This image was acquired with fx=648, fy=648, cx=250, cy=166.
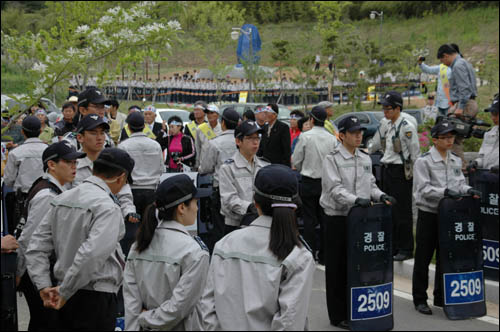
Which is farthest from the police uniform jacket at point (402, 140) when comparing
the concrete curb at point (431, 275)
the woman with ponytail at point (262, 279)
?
the woman with ponytail at point (262, 279)

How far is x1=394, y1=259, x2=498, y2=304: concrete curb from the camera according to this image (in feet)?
23.8

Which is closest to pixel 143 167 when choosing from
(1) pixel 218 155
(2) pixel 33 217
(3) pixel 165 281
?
Answer: (1) pixel 218 155

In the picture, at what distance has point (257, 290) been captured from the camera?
127 inches

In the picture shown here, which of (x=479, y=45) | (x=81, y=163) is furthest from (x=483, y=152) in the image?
(x=479, y=45)

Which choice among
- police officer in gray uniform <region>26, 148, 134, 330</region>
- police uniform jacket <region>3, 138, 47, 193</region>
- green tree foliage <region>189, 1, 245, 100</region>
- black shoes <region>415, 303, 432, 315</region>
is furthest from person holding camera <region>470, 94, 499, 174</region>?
green tree foliage <region>189, 1, 245, 100</region>

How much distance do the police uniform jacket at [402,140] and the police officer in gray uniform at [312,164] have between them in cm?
71

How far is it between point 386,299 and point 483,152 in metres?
2.17

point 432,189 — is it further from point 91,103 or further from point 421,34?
point 421,34

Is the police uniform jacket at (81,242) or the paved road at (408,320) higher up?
the police uniform jacket at (81,242)

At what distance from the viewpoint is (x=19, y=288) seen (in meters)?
4.82

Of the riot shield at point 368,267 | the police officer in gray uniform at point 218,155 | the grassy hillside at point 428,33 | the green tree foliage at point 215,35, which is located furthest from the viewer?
the grassy hillside at point 428,33

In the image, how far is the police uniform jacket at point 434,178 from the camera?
6652 mm

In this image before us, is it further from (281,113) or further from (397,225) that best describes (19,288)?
(281,113)

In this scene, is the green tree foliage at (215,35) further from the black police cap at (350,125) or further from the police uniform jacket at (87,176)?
the police uniform jacket at (87,176)
